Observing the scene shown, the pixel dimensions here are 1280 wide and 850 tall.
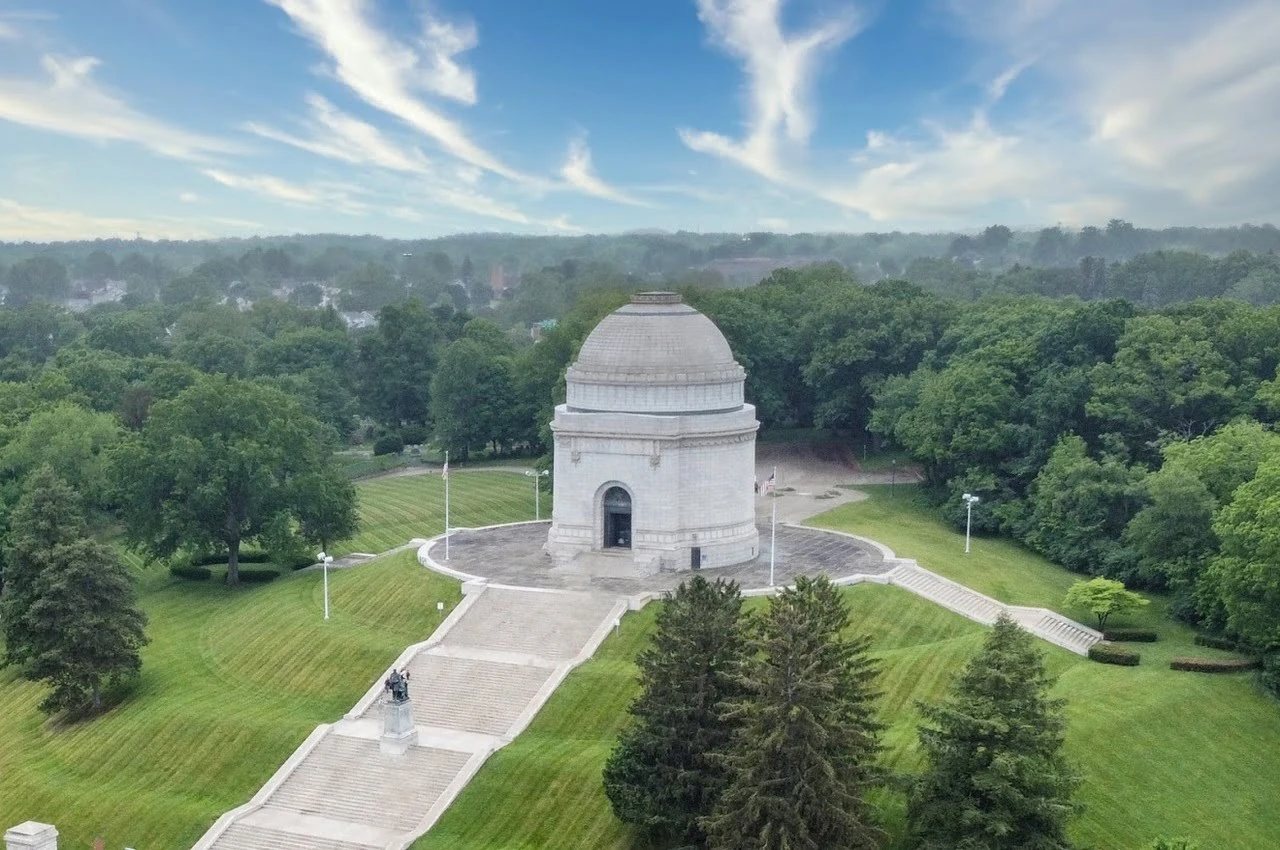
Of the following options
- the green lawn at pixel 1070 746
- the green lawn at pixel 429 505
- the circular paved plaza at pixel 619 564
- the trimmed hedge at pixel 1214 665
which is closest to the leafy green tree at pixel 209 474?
the green lawn at pixel 429 505

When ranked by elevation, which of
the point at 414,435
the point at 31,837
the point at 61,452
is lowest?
the point at 31,837

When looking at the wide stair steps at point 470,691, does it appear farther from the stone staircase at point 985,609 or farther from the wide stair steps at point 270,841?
the stone staircase at point 985,609

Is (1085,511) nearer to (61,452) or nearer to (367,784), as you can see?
(367,784)

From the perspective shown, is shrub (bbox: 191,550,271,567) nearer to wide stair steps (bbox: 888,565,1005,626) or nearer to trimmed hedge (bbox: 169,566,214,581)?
trimmed hedge (bbox: 169,566,214,581)

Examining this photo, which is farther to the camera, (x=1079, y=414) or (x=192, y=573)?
(x=1079, y=414)

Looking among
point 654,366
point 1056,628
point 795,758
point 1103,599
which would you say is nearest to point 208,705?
point 654,366

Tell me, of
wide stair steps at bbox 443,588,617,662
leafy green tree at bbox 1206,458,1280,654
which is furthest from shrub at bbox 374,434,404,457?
leafy green tree at bbox 1206,458,1280,654

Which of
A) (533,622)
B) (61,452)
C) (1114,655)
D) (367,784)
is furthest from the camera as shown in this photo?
(61,452)
